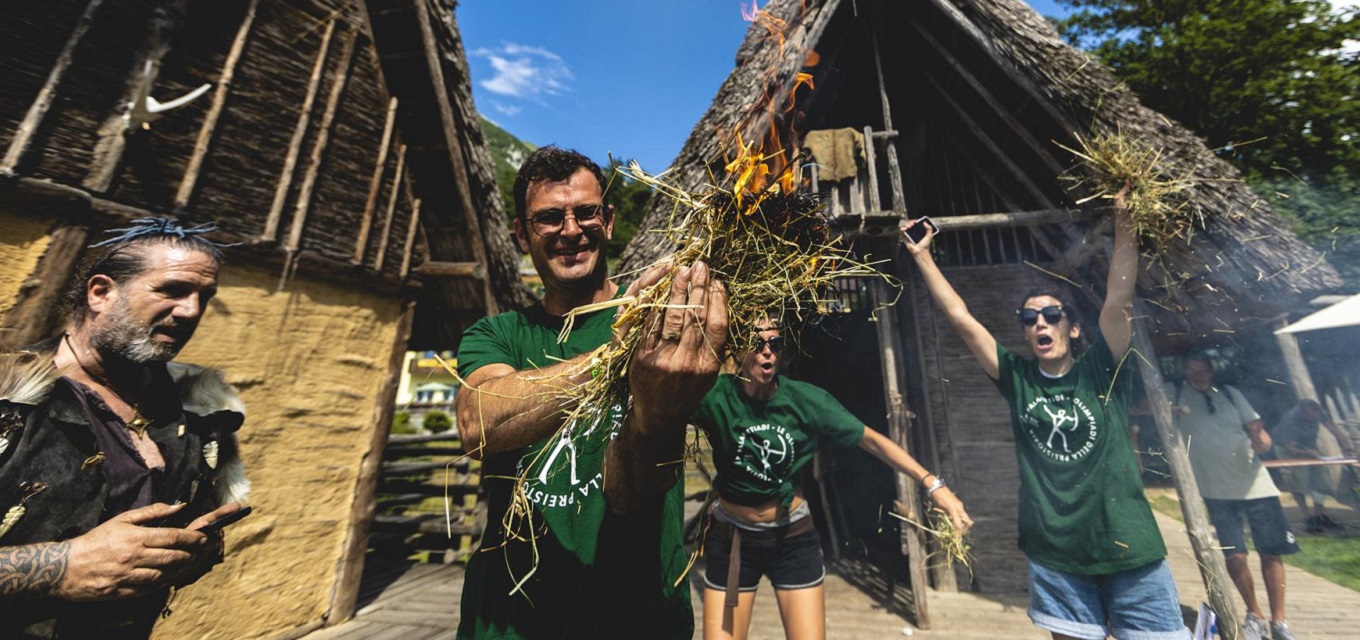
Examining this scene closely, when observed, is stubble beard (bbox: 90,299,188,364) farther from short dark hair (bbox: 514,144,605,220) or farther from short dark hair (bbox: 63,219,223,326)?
short dark hair (bbox: 514,144,605,220)

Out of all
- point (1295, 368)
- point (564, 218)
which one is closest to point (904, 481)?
point (564, 218)

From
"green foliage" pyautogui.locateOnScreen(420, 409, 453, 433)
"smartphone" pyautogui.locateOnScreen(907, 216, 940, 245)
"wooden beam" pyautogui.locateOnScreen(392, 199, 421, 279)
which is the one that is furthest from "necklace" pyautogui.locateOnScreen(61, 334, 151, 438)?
"green foliage" pyautogui.locateOnScreen(420, 409, 453, 433)

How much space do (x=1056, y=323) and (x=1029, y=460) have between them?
842 mm

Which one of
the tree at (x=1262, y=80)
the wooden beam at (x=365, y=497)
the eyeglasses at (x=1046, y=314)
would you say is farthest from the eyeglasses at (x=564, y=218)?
the tree at (x=1262, y=80)

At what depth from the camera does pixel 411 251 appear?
215 inches

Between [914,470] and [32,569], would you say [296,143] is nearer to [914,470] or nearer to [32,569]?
[32,569]

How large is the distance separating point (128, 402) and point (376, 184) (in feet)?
13.1

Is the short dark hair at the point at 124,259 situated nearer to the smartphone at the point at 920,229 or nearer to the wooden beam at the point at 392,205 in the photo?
the wooden beam at the point at 392,205

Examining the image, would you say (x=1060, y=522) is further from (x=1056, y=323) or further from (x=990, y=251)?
(x=990, y=251)

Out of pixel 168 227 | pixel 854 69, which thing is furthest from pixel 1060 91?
pixel 168 227

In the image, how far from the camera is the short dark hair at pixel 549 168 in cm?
162

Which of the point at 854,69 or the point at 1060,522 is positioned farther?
the point at 854,69

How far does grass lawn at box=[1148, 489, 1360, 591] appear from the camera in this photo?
18.1 feet

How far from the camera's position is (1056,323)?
2.84m
